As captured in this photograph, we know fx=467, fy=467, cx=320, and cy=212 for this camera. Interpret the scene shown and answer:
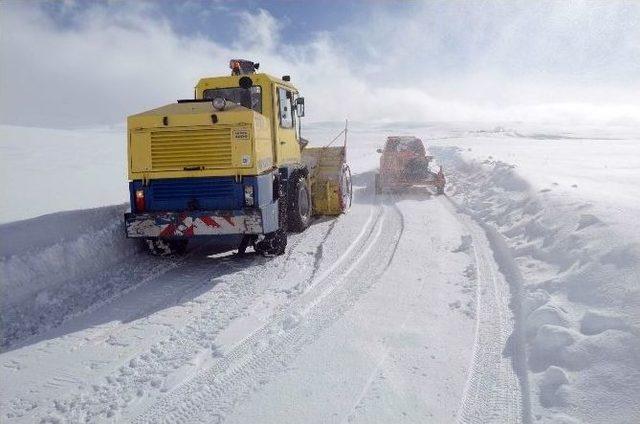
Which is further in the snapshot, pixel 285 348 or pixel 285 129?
pixel 285 129

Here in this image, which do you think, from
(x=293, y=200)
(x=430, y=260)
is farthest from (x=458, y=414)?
(x=293, y=200)

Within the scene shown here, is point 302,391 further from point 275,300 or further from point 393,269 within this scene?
point 393,269

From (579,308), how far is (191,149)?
516 centimetres

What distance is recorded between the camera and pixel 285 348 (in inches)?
171

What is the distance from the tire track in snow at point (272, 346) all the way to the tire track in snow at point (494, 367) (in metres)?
1.43

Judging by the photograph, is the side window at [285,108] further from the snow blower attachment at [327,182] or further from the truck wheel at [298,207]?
the snow blower attachment at [327,182]

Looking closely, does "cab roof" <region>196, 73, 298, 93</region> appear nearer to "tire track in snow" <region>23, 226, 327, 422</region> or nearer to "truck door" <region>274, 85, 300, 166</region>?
"truck door" <region>274, 85, 300, 166</region>

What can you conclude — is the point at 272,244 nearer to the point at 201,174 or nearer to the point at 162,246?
the point at 201,174

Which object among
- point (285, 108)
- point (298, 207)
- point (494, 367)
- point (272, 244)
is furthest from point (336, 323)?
point (285, 108)

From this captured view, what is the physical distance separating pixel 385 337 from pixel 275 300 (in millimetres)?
1591

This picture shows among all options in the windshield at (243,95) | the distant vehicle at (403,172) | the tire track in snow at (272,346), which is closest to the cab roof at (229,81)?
the windshield at (243,95)

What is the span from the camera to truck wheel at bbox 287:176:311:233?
8.88m

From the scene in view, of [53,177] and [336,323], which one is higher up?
[53,177]

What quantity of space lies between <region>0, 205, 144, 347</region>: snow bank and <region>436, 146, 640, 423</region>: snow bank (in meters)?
4.92
